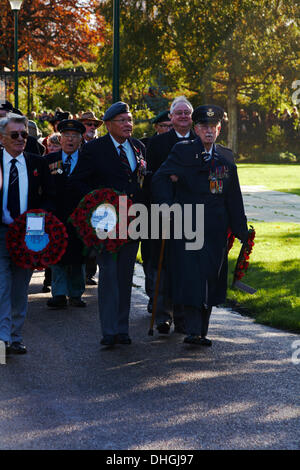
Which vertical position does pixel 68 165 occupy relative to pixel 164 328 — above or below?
above

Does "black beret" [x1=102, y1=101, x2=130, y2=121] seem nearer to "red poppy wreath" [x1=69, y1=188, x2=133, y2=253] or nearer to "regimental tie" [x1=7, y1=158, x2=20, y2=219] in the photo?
"red poppy wreath" [x1=69, y1=188, x2=133, y2=253]

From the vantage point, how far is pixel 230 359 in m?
7.00

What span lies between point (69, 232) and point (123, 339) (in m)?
2.17

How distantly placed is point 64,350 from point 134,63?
104 feet

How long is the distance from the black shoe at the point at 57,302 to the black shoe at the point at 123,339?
74.8 inches

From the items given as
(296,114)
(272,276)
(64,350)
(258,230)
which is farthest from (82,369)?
(296,114)

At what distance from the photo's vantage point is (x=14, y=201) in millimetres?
7246

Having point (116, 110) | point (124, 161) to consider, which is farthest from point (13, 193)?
point (116, 110)

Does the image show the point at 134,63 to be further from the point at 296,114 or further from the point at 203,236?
the point at 203,236

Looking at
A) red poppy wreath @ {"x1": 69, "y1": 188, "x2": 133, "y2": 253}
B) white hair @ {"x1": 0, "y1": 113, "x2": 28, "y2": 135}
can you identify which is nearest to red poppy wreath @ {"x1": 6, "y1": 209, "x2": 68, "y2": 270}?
red poppy wreath @ {"x1": 69, "y1": 188, "x2": 133, "y2": 253}

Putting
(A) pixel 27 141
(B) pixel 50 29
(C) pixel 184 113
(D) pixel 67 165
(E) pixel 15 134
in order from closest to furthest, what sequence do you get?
(E) pixel 15 134 → (C) pixel 184 113 → (D) pixel 67 165 → (A) pixel 27 141 → (B) pixel 50 29

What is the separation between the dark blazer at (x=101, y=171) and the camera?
7531 mm

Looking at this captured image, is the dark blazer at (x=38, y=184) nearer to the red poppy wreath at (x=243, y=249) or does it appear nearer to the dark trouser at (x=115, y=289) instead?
the dark trouser at (x=115, y=289)

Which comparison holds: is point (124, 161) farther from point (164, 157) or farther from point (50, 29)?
point (50, 29)
